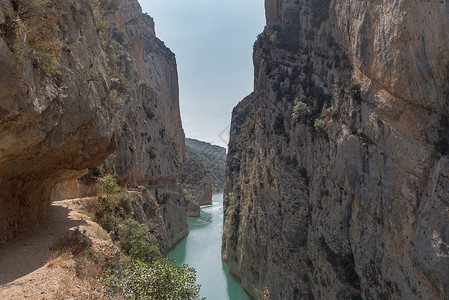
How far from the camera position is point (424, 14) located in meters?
12.2

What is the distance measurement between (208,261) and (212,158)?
365 feet

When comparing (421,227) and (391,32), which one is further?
(391,32)

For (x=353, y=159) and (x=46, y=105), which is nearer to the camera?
(x=46, y=105)

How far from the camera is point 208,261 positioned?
33750mm

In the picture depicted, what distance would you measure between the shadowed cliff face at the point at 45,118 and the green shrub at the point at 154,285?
155 inches

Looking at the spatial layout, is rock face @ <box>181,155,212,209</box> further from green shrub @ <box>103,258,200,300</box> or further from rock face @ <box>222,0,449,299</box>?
green shrub @ <box>103,258,200,300</box>

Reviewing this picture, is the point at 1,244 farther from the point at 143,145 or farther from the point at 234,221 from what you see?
the point at 143,145

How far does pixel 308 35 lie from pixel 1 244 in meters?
26.9

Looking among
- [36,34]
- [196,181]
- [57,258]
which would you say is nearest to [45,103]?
[36,34]

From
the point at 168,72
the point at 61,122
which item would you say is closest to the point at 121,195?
the point at 61,122

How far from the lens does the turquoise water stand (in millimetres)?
25562

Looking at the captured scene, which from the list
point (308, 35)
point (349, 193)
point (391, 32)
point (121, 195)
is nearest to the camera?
point (391, 32)

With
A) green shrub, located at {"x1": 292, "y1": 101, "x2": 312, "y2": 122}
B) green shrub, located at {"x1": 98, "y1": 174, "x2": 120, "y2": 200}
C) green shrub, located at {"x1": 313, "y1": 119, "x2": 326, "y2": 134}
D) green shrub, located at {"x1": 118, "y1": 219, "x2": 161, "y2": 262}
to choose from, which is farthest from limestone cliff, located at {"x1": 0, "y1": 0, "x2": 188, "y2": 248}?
green shrub, located at {"x1": 292, "y1": 101, "x2": 312, "y2": 122}

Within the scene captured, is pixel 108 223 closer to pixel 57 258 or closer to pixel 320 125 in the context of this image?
pixel 57 258
